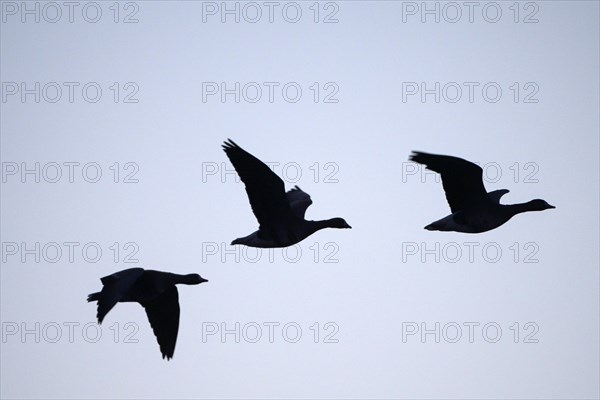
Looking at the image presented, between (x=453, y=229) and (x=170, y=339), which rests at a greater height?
(x=453, y=229)

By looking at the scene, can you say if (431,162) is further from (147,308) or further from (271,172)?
(147,308)

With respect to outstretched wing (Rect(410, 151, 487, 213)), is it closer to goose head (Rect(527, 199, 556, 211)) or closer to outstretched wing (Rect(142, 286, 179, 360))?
goose head (Rect(527, 199, 556, 211))

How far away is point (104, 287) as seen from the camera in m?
22.2

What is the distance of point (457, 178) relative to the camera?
2642 cm

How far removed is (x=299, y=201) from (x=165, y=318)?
238 inches

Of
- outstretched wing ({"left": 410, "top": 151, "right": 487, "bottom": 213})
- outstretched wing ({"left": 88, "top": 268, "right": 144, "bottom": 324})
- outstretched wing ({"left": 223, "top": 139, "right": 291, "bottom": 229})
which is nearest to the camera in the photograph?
outstretched wing ({"left": 88, "top": 268, "right": 144, "bottom": 324})

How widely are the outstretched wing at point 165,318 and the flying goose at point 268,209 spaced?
7.33ft

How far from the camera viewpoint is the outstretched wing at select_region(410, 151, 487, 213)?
2555 cm

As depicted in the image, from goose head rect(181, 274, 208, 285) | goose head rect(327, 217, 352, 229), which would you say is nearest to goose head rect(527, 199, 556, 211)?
goose head rect(327, 217, 352, 229)

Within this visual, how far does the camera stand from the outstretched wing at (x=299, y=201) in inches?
1164

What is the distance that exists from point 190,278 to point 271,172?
11.9 ft

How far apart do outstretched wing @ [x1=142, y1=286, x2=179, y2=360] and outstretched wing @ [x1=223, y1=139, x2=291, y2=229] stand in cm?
311

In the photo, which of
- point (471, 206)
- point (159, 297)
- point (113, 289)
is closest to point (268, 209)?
point (159, 297)

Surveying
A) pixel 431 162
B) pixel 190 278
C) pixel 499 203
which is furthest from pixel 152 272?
pixel 499 203
